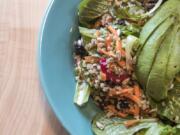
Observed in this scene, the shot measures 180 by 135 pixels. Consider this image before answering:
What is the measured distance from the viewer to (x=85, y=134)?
1.07 metres

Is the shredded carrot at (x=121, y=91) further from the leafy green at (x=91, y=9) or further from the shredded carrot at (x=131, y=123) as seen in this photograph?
the leafy green at (x=91, y=9)

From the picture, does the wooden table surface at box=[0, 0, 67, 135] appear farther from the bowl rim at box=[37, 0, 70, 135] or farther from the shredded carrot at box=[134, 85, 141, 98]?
the shredded carrot at box=[134, 85, 141, 98]

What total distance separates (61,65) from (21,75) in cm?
14

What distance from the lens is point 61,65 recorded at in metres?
1.13

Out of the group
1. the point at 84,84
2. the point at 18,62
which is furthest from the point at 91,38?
the point at 18,62

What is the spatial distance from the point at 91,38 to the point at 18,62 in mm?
239

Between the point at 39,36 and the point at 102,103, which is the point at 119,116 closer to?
the point at 102,103

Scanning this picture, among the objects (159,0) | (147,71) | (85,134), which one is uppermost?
(159,0)

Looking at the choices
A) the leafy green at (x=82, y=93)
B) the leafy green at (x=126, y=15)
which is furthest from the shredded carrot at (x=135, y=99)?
the leafy green at (x=126, y=15)

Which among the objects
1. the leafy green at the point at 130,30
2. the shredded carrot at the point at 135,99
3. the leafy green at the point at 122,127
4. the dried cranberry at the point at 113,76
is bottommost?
the leafy green at the point at 122,127

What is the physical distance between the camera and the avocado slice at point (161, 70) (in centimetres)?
102

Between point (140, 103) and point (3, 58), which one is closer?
point (140, 103)

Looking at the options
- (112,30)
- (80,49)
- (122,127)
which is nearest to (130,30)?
(112,30)

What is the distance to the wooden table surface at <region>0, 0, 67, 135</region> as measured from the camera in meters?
1.14
